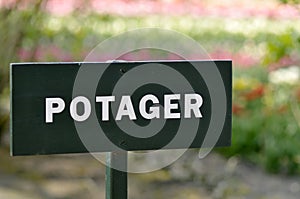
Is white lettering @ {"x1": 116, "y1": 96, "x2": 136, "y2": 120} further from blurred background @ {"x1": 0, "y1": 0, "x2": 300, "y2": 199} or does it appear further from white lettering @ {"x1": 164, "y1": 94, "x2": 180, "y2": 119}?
blurred background @ {"x1": 0, "y1": 0, "x2": 300, "y2": 199}

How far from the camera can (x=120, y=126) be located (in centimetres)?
195

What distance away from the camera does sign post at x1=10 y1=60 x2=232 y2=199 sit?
74.2 inches

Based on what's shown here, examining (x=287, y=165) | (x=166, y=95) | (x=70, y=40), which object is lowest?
(x=287, y=165)

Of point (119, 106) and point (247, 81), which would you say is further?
point (247, 81)

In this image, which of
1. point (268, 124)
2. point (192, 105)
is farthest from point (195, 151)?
point (192, 105)

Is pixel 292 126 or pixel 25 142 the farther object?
pixel 292 126

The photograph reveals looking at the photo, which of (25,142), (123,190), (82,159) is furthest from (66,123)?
(82,159)

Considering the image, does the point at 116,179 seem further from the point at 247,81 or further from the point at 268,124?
the point at 247,81

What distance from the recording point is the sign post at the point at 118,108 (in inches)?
74.2

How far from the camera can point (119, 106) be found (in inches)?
76.2

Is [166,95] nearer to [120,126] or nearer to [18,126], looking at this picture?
[120,126]

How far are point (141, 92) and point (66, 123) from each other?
21 cm

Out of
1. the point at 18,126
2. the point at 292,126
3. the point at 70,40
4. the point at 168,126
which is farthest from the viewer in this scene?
the point at 70,40

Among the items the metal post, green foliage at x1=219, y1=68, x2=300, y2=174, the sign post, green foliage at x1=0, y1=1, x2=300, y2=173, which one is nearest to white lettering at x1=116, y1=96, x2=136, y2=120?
the sign post
